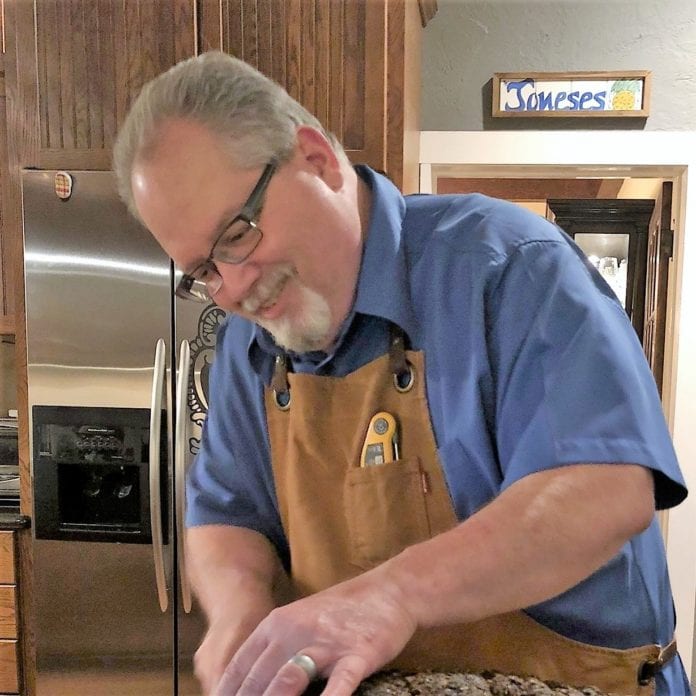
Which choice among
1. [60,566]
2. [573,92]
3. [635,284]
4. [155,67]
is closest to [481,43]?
[573,92]

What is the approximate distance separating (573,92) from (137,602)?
67.1 inches

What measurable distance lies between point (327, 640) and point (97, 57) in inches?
61.2

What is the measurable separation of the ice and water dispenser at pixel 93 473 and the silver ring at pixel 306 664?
1.22m

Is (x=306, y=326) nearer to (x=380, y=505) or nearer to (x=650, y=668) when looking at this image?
(x=380, y=505)

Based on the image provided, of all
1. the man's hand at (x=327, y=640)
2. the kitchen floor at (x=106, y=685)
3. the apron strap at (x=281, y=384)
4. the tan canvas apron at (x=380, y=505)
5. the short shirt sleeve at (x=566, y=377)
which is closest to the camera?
the man's hand at (x=327, y=640)

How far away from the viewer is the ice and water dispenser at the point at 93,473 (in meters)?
1.67

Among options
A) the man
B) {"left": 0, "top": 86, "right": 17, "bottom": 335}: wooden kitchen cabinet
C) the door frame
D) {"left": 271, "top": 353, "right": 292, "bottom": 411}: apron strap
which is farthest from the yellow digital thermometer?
the door frame

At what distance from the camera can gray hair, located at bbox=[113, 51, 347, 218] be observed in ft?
2.23

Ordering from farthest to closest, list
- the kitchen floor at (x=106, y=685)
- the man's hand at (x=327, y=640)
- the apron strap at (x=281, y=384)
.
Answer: the kitchen floor at (x=106, y=685), the apron strap at (x=281, y=384), the man's hand at (x=327, y=640)

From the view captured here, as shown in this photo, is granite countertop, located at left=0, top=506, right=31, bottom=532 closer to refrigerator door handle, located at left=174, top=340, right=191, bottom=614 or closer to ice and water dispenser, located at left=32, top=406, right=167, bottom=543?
ice and water dispenser, located at left=32, top=406, right=167, bottom=543

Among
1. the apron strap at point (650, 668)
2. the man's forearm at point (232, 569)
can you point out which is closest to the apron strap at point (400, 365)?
the man's forearm at point (232, 569)

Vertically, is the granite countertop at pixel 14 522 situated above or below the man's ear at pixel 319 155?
below

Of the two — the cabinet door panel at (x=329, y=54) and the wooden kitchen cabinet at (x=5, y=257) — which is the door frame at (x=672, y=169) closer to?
the cabinet door panel at (x=329, y=54)

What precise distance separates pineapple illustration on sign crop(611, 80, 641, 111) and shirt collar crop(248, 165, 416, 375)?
1443 mm
